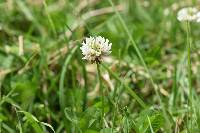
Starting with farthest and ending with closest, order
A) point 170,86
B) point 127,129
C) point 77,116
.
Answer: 1. point 170,86
2. point 77,116
3. point 127,129

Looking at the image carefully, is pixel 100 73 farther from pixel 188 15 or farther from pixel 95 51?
pixel 95 51

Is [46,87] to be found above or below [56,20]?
below

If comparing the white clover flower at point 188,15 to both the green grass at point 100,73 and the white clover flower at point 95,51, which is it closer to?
the green grass at point 100,73

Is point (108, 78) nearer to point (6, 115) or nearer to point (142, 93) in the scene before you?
point (142, 93)

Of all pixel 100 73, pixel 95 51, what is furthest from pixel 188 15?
pixel 95 51

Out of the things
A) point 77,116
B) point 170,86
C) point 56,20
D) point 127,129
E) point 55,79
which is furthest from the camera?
point 56,20

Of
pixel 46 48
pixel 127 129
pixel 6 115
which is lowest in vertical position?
pixel 127 129

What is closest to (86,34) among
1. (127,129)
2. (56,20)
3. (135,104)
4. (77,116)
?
(56,20)

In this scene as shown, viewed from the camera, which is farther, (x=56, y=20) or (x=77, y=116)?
(x=56, y=20)
